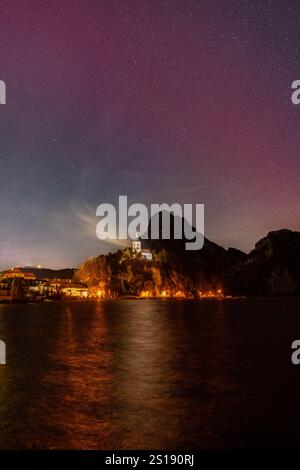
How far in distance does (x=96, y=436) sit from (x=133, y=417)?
2807 millimetres

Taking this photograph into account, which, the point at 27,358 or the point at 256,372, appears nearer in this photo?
the point at 256,372

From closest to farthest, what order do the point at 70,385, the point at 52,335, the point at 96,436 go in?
the point at 96,436 < the point at 70,385 < the point at 52,335

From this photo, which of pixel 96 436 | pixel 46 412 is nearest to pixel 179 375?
pixel 46 412

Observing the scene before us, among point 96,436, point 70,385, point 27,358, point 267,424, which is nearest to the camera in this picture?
point 96,436

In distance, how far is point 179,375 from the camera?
86.9ft

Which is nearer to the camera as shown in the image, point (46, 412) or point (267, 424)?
point (267, 424)
